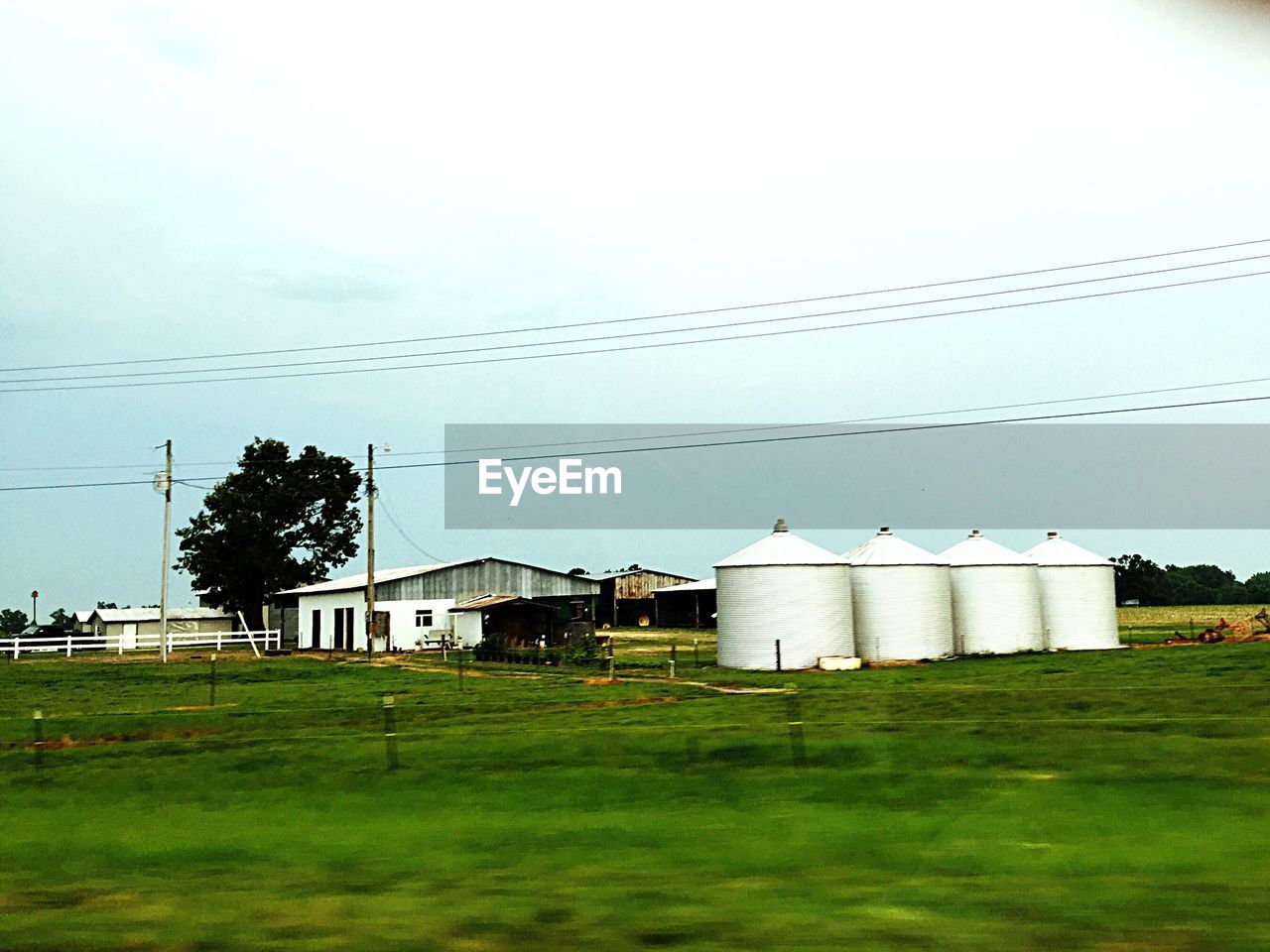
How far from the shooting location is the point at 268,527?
88875 mm

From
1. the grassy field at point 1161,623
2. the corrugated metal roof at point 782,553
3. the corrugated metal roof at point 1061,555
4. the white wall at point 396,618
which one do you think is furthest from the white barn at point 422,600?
the grassy field at point 1161,623

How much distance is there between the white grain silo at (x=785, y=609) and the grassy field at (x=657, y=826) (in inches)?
634

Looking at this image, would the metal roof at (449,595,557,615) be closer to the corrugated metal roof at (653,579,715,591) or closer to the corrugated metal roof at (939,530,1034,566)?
the corrugated metal roof at (939,530,1034,566)

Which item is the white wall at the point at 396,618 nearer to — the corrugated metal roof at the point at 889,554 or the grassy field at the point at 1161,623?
the corrugated metal roof at the point at 889,554

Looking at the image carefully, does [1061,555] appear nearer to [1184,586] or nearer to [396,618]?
[396,618]

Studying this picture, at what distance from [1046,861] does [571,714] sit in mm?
16711

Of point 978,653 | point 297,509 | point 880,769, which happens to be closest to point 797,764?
point 880,769

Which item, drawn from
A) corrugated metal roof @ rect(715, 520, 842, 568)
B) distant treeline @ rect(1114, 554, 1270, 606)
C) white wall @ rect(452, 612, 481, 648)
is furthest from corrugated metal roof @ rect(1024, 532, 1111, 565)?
distant treeline @ rect(1114, 554, 1270, 606)

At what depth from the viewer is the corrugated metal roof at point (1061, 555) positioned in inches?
2060

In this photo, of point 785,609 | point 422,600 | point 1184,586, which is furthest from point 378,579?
point 1184,586

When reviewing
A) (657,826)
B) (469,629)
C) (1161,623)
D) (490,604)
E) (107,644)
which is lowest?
(657,826)

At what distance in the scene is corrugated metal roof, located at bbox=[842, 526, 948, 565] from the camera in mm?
46781

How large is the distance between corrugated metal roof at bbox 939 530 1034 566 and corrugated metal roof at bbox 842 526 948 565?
4.91 ft

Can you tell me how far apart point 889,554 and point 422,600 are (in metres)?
29.2
